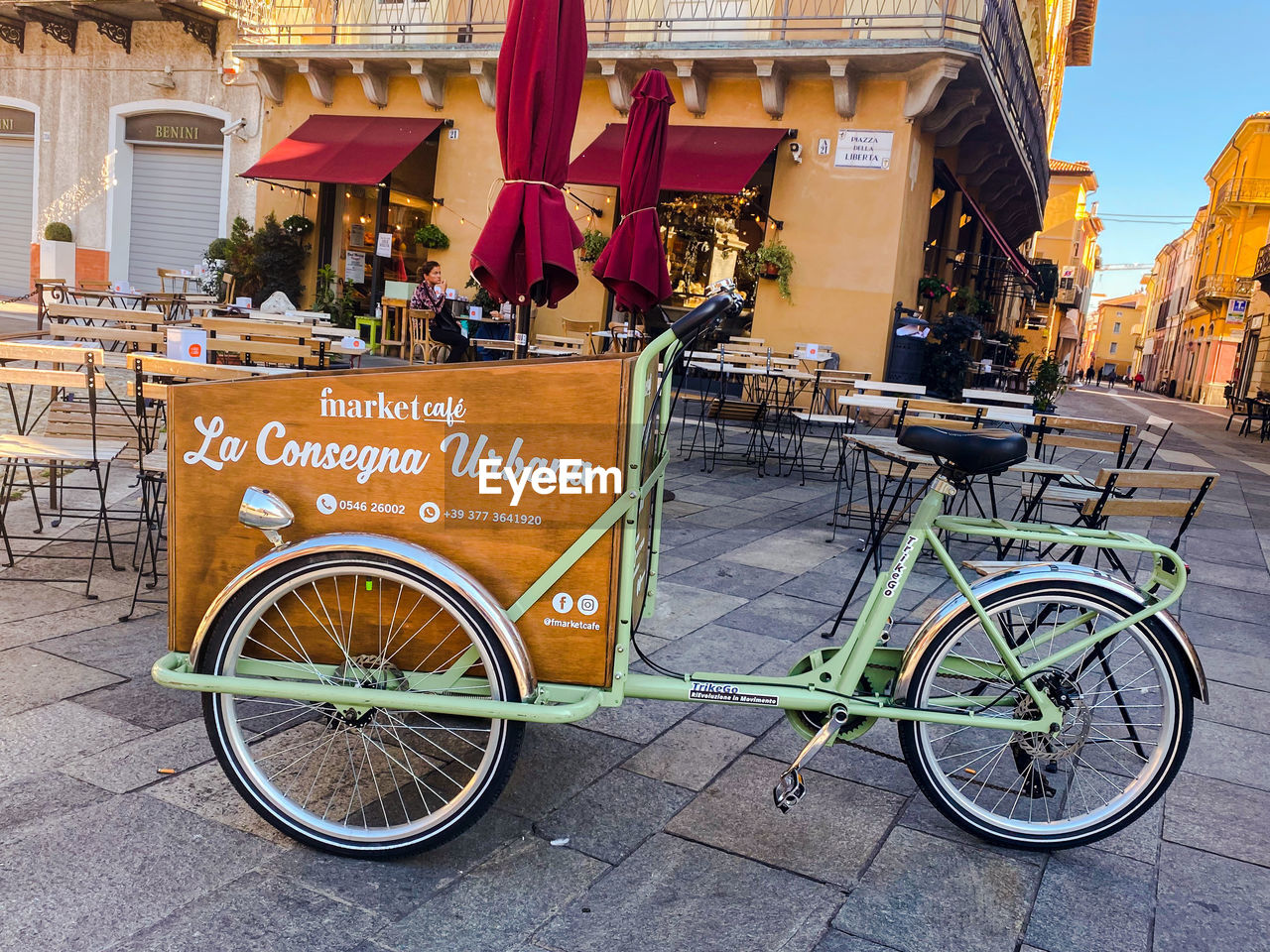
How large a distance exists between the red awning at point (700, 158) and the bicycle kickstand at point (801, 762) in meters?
10.8

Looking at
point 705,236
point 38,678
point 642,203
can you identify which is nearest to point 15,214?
point 705,236

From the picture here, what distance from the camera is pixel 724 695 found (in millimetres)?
2350

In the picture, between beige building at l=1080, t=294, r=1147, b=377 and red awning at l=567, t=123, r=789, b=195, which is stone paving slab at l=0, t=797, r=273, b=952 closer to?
red awning at l=567, t=123, r=789, b=195

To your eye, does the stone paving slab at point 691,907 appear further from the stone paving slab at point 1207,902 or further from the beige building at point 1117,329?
the beige building at point 1117,329

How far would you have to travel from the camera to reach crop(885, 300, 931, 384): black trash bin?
12625 millimetres

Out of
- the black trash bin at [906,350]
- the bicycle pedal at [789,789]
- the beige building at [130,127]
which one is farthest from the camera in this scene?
the beige building at [130,127]

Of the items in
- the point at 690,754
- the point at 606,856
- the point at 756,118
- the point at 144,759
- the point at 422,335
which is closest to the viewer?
the point at 606,856

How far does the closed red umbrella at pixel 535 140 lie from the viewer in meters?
4.73

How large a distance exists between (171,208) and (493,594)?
1841cm

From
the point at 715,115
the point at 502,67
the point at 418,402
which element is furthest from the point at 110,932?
the point at 715,115

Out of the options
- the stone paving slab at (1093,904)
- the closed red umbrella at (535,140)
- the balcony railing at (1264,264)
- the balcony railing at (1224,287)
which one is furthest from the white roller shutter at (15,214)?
the balcony railing at (1224,287)

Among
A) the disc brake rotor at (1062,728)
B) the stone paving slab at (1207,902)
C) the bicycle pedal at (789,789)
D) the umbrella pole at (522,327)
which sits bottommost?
the stone paving slab at (1207,902)

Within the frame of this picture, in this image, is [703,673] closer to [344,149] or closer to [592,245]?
[592,245]

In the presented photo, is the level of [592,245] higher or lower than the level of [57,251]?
higher
